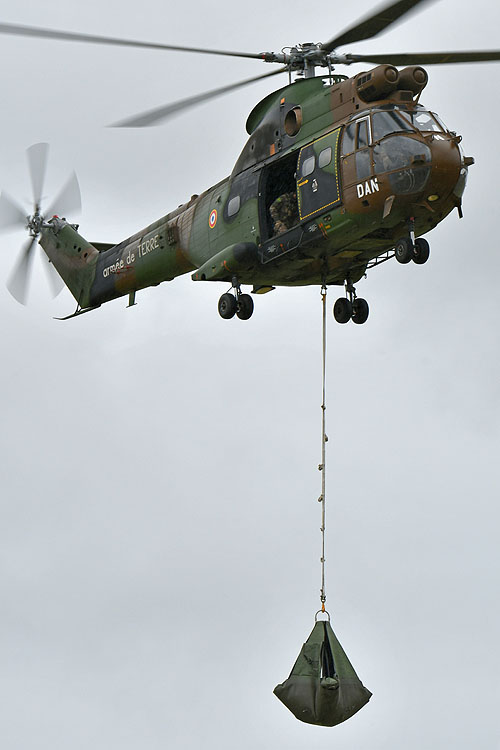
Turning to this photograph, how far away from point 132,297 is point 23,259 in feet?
12.5

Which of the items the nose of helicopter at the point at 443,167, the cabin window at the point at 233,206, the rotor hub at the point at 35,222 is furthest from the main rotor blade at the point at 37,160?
the nose of helicopter at the point at 443,167

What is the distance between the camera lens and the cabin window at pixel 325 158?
21516mm

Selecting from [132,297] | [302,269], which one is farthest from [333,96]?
[132,297]

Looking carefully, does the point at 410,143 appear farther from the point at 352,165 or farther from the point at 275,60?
the point at 275,60

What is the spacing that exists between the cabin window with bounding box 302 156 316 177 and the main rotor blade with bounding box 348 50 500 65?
7.89 ft

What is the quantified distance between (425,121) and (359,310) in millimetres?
4133

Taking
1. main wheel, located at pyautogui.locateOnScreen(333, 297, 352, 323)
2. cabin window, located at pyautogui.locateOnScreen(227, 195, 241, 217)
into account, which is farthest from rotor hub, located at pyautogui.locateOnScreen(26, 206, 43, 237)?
main wheel, located at pyautogui.locateOnScreen(333, 297, 352, 323)

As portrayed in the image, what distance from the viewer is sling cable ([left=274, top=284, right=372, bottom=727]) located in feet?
69.7

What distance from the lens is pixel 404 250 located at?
2111 cm

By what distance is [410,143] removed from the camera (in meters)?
20.6

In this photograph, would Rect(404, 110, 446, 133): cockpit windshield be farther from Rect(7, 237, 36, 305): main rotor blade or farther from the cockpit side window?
Rect(7, 237, 36, 305): main rotor blade

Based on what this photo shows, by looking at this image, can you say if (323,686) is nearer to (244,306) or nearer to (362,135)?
(244,306)

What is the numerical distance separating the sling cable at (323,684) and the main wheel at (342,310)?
262 cm

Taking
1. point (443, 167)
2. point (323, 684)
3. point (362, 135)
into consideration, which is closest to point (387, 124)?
point (362, 135)
